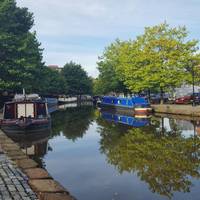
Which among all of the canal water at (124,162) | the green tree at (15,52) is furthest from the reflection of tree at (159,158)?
the green tree at (15,52)

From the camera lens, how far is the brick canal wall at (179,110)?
1726 inches

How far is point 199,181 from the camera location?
560 inches

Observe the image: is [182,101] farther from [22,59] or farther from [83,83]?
[83,83]

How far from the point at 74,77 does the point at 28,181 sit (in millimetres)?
117045

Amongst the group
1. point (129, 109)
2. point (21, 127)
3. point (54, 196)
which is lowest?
point (54, 196)

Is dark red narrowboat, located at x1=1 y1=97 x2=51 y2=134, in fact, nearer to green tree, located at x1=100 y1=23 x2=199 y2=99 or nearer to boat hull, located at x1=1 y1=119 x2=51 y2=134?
boat hull, located at x1=1 y1=119 x2=51 y2=134

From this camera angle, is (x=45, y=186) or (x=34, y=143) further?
(x=34, y=143)

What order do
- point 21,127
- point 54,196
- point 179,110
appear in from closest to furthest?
point 54,196, point 21,127, point 179,110

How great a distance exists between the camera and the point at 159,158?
18.6 m

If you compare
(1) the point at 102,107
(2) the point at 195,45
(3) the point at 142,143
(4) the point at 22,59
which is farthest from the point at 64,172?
(1) the point at 102,107

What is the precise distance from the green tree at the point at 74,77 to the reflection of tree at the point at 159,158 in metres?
102

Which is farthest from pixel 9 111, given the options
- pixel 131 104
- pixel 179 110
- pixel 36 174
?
pixel 131 104

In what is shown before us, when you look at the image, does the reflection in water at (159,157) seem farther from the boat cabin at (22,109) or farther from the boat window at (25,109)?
the boat window at (25,109)

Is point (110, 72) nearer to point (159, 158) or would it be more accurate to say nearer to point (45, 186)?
point (159, 158)
